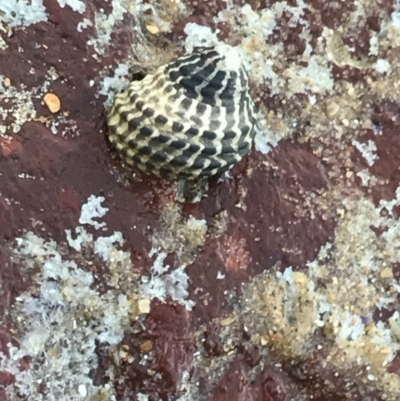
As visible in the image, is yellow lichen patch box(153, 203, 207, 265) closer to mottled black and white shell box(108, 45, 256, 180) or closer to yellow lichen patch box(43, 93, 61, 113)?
mottled black and white shell box(108, 45, 256, 180)

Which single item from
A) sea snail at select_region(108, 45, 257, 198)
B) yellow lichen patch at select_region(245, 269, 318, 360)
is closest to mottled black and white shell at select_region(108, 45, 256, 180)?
sea snail at select_region(108, 45, 257, 198)

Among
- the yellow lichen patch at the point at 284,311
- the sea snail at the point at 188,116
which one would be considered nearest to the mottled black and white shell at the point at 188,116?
the sea snail at the point at 188,116

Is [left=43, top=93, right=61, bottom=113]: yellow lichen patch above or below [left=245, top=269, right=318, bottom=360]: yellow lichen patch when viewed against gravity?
above

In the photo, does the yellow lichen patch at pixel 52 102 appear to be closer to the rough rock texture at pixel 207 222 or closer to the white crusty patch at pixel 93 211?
the rough rock texture at pixel 207 222

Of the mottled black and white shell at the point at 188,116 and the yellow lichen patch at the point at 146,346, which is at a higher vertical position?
the mottled black and white shell at the point at 188,116

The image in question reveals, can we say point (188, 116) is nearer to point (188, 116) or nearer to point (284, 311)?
point (188, 116)

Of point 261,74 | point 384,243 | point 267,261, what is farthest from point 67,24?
point 384,243

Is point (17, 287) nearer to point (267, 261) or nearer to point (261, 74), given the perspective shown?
point (267, 261)
